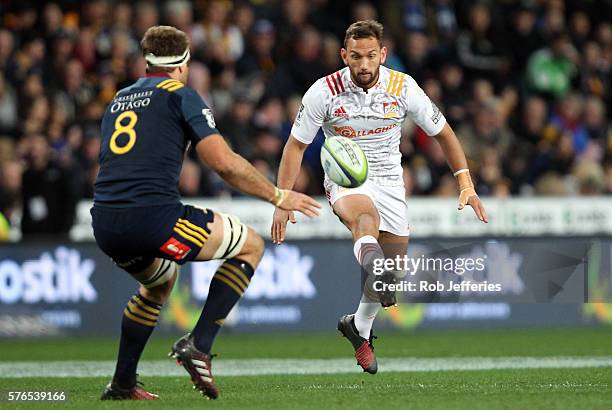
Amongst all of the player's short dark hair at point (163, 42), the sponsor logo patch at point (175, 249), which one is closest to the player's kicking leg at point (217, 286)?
the sponsor logo patch at point (175, 249)

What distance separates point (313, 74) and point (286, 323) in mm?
4297

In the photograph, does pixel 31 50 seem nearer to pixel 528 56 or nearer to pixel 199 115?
pixel 528 56

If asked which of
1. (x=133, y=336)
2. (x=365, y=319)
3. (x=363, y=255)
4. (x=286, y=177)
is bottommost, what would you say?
(x=365, y=319)

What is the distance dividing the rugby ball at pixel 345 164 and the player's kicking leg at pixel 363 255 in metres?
0.41

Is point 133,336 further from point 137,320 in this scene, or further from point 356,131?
point 356,131

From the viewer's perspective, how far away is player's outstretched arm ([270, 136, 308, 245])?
9672 mm

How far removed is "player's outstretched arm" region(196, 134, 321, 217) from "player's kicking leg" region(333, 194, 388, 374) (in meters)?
1.54

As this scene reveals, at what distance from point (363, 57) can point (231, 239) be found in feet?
7.51

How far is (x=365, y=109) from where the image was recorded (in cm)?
973

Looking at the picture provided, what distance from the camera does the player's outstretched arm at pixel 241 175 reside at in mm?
7613

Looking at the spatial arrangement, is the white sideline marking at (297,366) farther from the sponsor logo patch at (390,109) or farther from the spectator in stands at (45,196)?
the spectator in stands at (45,196)

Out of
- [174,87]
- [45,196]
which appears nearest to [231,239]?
[174,87]

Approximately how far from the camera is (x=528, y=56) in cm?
2034

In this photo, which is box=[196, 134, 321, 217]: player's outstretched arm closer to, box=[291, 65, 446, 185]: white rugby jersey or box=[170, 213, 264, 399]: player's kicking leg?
box=[170, 213, 264, 399]: player's kicking leg
